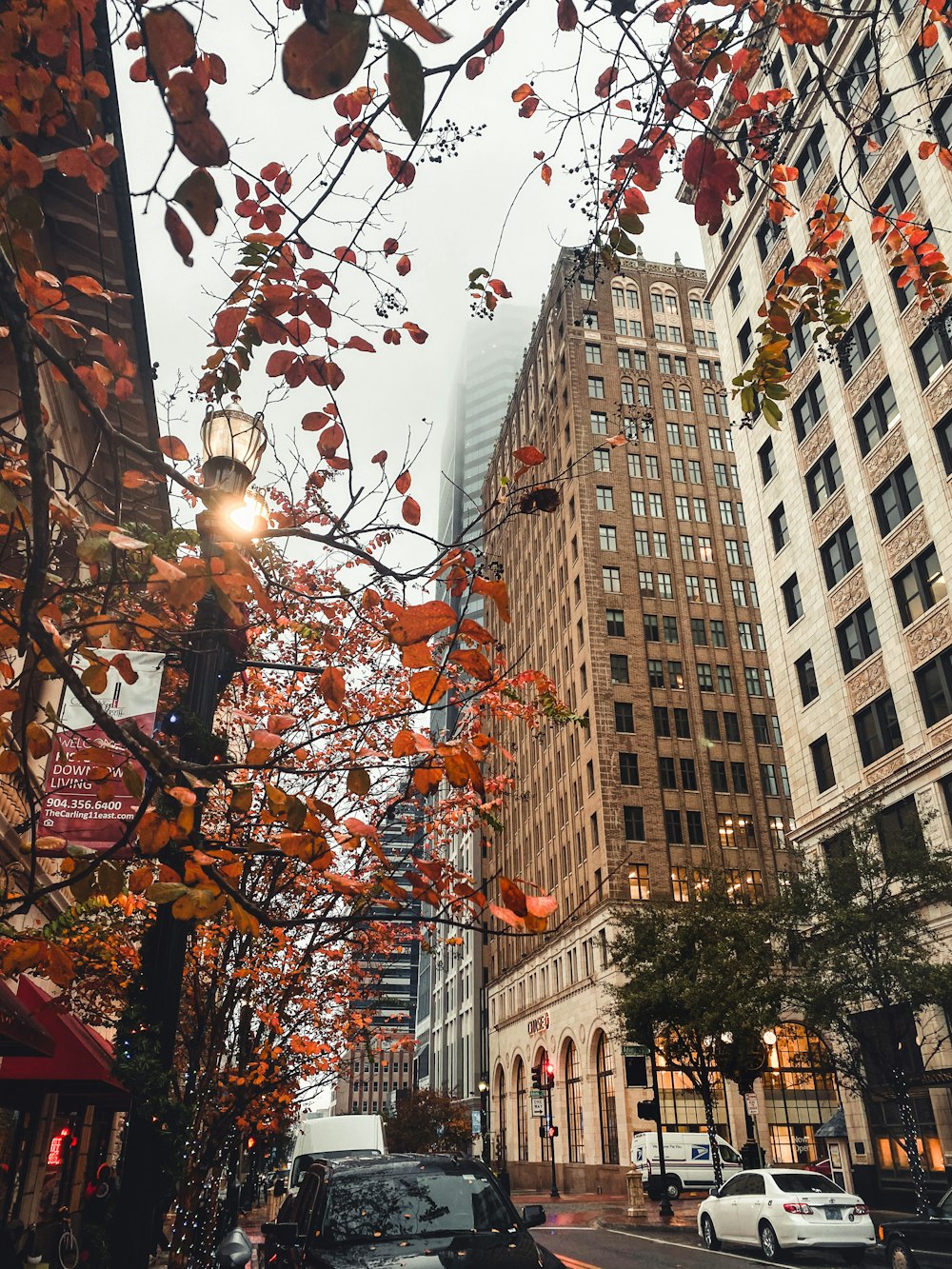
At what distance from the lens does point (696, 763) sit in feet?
166

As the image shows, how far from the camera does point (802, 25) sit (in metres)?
4.55

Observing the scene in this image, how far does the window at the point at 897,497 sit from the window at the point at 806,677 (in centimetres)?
595

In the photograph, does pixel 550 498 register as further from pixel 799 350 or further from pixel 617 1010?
pixel 799 350

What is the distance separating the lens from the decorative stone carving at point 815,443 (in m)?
30.8

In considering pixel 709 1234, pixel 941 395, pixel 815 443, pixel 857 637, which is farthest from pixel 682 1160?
pixel 941 395

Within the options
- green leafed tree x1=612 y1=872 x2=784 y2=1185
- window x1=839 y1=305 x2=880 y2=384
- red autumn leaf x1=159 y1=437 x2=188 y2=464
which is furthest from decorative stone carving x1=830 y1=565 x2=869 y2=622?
red autumn leaf x1=159 y1=437 x2=188 y2=464

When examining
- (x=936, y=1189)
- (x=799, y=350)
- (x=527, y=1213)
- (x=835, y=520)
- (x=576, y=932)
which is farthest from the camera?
(x=576, y=932)

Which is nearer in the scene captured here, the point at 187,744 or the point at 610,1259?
the point at 187,744

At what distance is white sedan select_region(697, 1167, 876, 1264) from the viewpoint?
15305mm

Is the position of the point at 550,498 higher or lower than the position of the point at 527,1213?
higher

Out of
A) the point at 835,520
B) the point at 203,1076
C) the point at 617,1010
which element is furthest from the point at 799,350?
the point at 203,1076

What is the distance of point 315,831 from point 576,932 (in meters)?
49.3

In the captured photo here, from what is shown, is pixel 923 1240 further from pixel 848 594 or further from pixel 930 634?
pixel 848 594

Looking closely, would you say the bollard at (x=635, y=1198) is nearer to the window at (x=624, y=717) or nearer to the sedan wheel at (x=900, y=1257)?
the sedan wheel at (x=900, y=1257)
